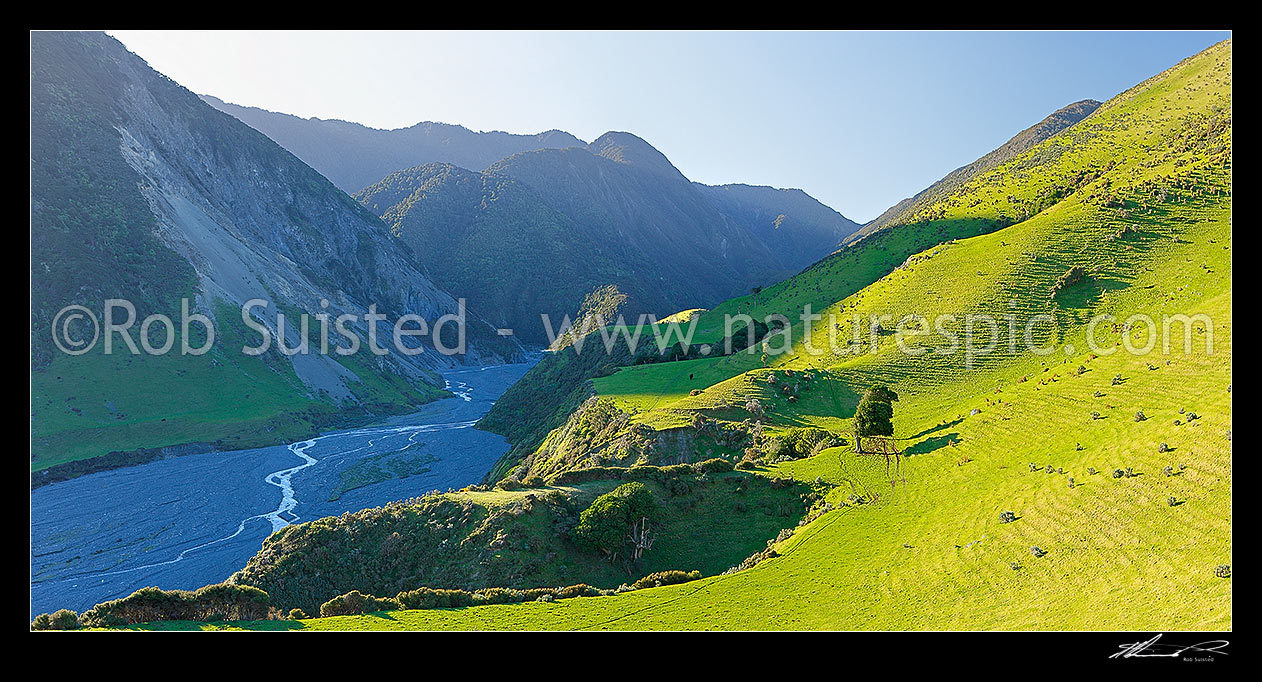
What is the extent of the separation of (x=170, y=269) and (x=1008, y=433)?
113 metres

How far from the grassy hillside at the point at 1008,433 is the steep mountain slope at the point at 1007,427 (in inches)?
4.3

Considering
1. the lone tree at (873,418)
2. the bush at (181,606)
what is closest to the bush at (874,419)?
the lone tree at (873,418)

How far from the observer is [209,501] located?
53094 millimetres

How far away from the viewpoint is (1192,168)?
5684cm

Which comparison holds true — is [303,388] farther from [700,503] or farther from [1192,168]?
[1192,168]

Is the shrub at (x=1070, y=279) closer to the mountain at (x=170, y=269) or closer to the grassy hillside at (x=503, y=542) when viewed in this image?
the grassy hillside at (x=503, y=542)

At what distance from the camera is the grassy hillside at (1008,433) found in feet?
48.3

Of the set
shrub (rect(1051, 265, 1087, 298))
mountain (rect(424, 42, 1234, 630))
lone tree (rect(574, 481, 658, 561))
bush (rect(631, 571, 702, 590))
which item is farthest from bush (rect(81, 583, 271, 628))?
shrub (rect(1051, 265, 1087, 298))

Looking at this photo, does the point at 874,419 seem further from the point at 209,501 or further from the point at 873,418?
the point at 209,501

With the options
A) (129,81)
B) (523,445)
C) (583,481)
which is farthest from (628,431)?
(129,81)

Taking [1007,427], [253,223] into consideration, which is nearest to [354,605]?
[1007,427]

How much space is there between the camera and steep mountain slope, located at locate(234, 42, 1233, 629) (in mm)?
14805
